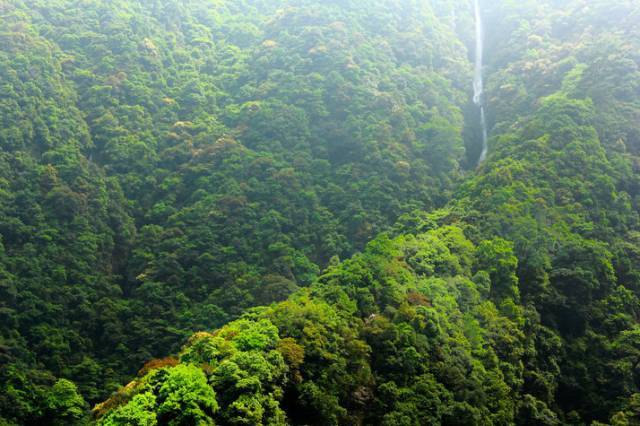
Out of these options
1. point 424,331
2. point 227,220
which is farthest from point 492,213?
point 227,220

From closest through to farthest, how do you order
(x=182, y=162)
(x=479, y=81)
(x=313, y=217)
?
(x=313, y=217), (x=182, y=162), (x=479, y=81)

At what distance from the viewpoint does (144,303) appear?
46188 millimetres

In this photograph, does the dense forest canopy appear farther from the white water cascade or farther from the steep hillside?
the white water cascade

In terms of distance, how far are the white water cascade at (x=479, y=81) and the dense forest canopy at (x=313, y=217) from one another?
0.87m

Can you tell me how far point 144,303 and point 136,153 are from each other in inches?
637

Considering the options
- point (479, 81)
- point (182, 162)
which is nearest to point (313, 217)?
point (182, 162)

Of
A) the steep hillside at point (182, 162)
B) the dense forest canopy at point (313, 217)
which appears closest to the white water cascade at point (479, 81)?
the dense forest canopy at point (313, 217)

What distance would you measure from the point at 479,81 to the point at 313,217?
36.3m

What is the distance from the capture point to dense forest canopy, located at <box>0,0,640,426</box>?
1216 inches

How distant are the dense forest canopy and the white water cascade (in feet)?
2.87

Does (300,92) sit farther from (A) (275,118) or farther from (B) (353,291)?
(B) (353,291)

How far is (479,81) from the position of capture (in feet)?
259

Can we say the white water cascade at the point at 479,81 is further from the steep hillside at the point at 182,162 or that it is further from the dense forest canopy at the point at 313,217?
the steep hillside at the point at 182,162

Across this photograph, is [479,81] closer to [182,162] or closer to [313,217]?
[313,217]
